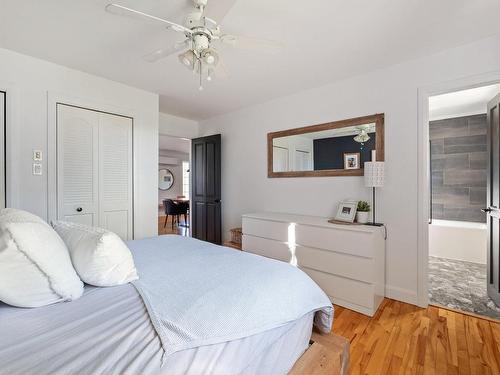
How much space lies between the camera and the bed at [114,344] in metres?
0.67

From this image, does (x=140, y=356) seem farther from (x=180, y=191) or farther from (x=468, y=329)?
(x=180, y=191)

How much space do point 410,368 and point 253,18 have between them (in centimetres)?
259

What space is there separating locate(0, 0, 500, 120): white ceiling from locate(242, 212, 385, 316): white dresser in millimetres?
1628

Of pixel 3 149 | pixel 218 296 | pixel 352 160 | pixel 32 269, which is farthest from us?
pixel 352 160

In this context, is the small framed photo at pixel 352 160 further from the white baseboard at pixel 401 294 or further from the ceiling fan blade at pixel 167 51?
the ceiling fan blade at pixel 167 51

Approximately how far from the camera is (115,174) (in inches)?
115

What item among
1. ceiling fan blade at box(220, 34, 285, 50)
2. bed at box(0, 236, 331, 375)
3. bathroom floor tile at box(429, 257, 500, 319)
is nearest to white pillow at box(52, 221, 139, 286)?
bed at box(0, 236, 331, 375)

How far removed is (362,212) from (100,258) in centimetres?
233

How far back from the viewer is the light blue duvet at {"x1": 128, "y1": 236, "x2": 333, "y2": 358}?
845mm

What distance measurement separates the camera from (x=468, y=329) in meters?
1.92

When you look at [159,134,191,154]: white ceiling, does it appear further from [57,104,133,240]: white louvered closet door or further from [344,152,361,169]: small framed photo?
[344,152,361,169]: small framed photo

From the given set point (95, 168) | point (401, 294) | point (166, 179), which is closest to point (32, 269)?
point (95, 168)

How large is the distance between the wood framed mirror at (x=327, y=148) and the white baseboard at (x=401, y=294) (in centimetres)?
123

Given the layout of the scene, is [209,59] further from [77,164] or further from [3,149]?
[3,149]
